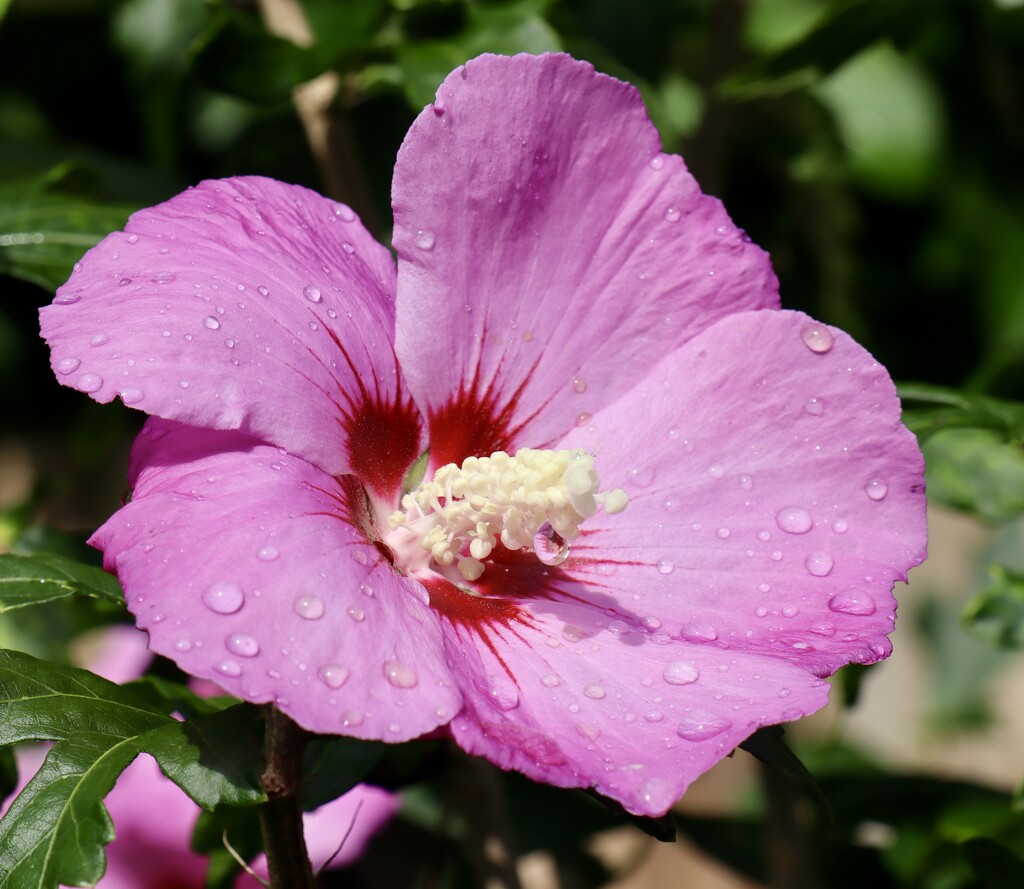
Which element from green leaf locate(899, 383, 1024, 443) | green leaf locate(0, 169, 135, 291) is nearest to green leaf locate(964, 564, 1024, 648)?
green leaf locate(899, 383, 1024, 443)

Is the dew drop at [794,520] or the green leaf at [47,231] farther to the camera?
the green leaf at [47,231]

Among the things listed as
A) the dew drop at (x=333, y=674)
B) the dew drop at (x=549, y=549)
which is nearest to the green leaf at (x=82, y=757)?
the dew drop at (x=333, y=674)

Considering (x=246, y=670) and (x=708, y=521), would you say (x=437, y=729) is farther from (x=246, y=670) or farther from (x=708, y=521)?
(x=708, y=521)

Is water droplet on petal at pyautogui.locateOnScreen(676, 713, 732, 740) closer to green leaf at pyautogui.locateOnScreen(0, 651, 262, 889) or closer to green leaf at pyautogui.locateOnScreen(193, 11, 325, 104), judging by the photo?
green leaf at pyautogui.locateOnScreen(0, 651, 262, 889)

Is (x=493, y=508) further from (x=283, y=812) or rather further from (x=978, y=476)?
(x=978, y=476)

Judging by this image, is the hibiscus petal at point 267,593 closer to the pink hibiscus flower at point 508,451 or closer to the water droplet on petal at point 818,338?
the pink hibiscus flower at point 508,451
